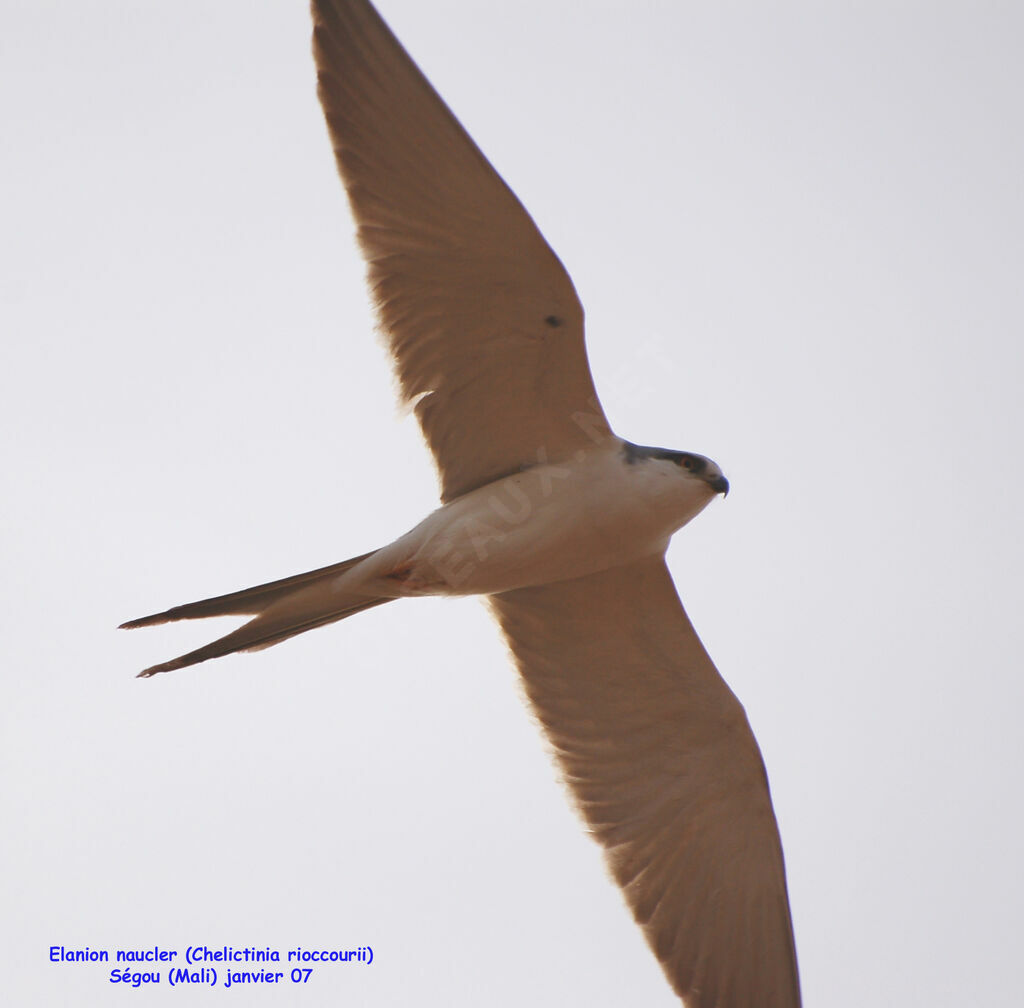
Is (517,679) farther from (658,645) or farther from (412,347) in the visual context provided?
(412,347)

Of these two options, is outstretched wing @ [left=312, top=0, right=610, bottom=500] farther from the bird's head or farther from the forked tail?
the forked tail

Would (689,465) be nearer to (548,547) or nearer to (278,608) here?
(548,547)

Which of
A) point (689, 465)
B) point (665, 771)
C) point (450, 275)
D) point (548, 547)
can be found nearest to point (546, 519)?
point (548, 547)

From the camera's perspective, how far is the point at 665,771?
7.00m

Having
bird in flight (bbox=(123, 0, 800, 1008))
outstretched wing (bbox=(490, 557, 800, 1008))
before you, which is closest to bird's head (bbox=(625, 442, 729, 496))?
bird in flight (bbox=(123, 0, 800, 1008))

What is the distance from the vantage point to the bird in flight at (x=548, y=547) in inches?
225

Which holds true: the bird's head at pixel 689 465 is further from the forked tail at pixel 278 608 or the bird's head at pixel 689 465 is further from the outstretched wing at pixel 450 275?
the forked tail at pixel 278 608

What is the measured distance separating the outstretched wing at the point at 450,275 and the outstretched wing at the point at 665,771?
0.96 meters

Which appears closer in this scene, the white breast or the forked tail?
the forked tail

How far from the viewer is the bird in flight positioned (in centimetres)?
571

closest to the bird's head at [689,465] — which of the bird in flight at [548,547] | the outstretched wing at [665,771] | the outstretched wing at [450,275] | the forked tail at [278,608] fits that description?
the bird in flight at [548,547]

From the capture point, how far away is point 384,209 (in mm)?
5859

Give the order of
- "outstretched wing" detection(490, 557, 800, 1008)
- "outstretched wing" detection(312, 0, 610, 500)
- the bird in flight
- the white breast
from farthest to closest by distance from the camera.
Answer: "outstretched wing" detection(490, 557, 800, 1008)
the white breast
the bird in flight
"outstretched wing" detection(312, 0, 610, 500)

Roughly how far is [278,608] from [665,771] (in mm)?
2418
